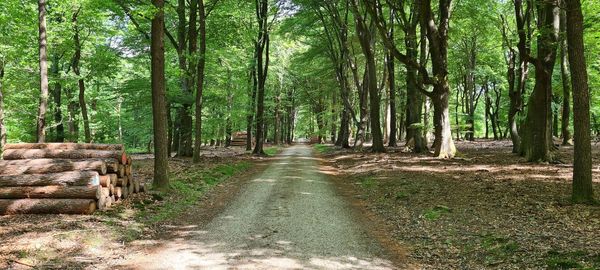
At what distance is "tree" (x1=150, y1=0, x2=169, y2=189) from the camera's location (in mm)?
11516

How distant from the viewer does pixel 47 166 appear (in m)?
9.30

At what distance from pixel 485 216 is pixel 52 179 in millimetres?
8965

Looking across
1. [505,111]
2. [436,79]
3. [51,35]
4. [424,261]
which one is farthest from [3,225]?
[505,111]

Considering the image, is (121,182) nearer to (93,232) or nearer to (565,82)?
(93,232)

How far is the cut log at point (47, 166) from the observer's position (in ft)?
30.1

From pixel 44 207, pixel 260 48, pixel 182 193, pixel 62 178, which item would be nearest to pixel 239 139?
pixel 260 48

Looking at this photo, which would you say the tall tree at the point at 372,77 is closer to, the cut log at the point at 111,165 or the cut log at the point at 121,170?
the cut log at the point at 121,170

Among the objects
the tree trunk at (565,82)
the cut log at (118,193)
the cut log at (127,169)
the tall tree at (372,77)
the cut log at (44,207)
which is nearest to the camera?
the cut log at (44,207)

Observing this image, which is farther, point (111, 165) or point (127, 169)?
point (127, 169)

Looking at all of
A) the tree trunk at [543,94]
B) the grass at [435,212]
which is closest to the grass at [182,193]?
the grass at [435,212]

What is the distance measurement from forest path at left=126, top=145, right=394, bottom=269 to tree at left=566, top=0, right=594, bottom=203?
4644 millimetres

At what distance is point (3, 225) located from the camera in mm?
7410

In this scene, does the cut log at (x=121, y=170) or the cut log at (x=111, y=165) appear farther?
the cut log at (x=121, y=170)

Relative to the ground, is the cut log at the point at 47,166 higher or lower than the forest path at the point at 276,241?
higher
